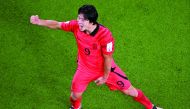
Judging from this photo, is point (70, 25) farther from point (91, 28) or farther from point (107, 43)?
point (107, 43)

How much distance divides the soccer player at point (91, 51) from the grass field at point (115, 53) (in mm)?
569

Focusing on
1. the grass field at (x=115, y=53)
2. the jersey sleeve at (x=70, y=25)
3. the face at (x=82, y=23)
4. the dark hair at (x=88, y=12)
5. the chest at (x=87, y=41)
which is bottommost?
the grass field at (x=115, y=53)

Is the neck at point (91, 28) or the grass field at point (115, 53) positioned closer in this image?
the neck at point (91, 28)

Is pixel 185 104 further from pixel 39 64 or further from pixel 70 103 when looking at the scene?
pixel 39 64

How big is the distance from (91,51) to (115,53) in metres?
1.76

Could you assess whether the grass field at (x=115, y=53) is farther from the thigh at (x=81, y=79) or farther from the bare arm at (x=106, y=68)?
the bare arm at (x=106, y=68)

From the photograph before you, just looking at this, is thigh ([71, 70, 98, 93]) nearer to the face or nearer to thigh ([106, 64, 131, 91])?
thigh ([106, 64, 131, 91])

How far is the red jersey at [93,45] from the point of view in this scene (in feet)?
14.7

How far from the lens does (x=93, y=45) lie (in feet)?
15.1

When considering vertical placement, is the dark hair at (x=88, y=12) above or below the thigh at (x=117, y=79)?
above

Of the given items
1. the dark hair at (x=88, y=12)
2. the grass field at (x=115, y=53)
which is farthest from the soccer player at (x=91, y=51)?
the grass field at (x=115, y=53)

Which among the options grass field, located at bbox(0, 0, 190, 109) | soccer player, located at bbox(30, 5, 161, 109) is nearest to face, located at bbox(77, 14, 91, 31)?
soccer player, located at bbox(30, 5, 161, 109)

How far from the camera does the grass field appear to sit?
5.79 meters

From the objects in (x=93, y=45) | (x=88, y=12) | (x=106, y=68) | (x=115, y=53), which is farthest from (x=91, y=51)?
(x=115, y=53)
